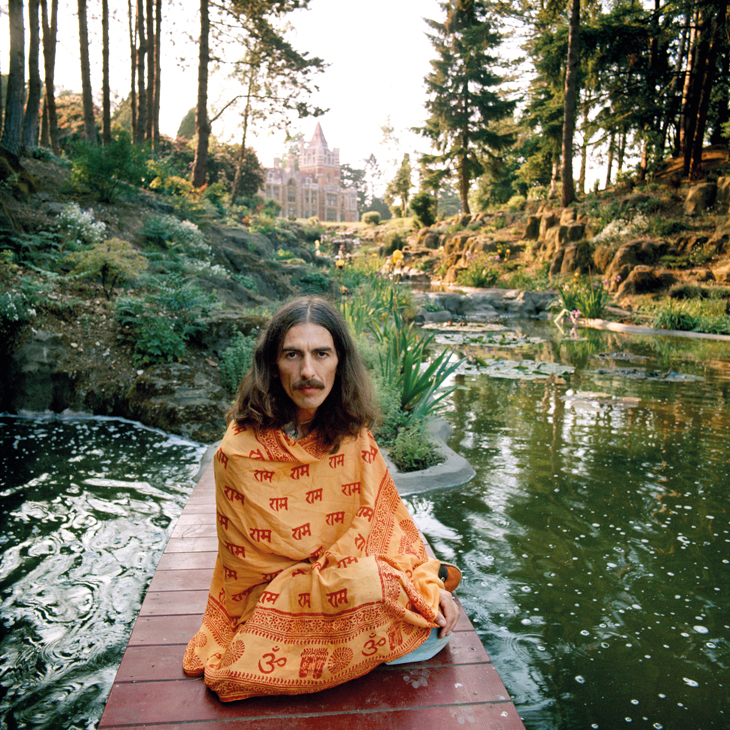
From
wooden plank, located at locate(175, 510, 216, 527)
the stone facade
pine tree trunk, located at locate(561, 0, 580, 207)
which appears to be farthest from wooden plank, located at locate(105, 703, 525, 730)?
the stone facade

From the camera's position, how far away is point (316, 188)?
6044cm

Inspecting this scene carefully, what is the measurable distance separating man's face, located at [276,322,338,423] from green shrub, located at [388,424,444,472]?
7.19ft

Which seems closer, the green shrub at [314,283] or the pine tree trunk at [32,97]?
the pine tree trunk at [32,97]

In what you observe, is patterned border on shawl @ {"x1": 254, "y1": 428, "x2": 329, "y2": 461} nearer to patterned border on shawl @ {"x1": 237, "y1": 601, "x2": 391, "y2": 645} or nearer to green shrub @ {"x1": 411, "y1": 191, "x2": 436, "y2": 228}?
patterned border on shawl @ {"x1": 237, "y1": 601, "x2": 391, "y2": 645}

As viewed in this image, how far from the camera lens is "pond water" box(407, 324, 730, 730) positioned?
197 cm

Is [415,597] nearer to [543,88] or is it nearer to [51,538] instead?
[51,538]

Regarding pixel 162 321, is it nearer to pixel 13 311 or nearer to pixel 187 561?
pixel 13 311

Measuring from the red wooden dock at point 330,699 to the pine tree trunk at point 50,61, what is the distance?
1340 cm

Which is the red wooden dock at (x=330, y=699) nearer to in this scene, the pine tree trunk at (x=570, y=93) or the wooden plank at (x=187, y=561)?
the wooden plank at (x=187, y=561)

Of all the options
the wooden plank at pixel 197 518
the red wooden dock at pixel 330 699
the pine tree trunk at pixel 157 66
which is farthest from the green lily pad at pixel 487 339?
the pine tree trunk at pixel 157 66

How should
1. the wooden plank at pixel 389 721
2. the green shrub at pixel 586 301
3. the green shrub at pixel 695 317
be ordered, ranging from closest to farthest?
the wooden plank at pixel 389 721 → the green shrub at pixel 695 317 → the green shrub at pixel 586 301

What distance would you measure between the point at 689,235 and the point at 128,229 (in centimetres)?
1197

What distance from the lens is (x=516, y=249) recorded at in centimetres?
1872

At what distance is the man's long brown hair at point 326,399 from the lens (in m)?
1.61
